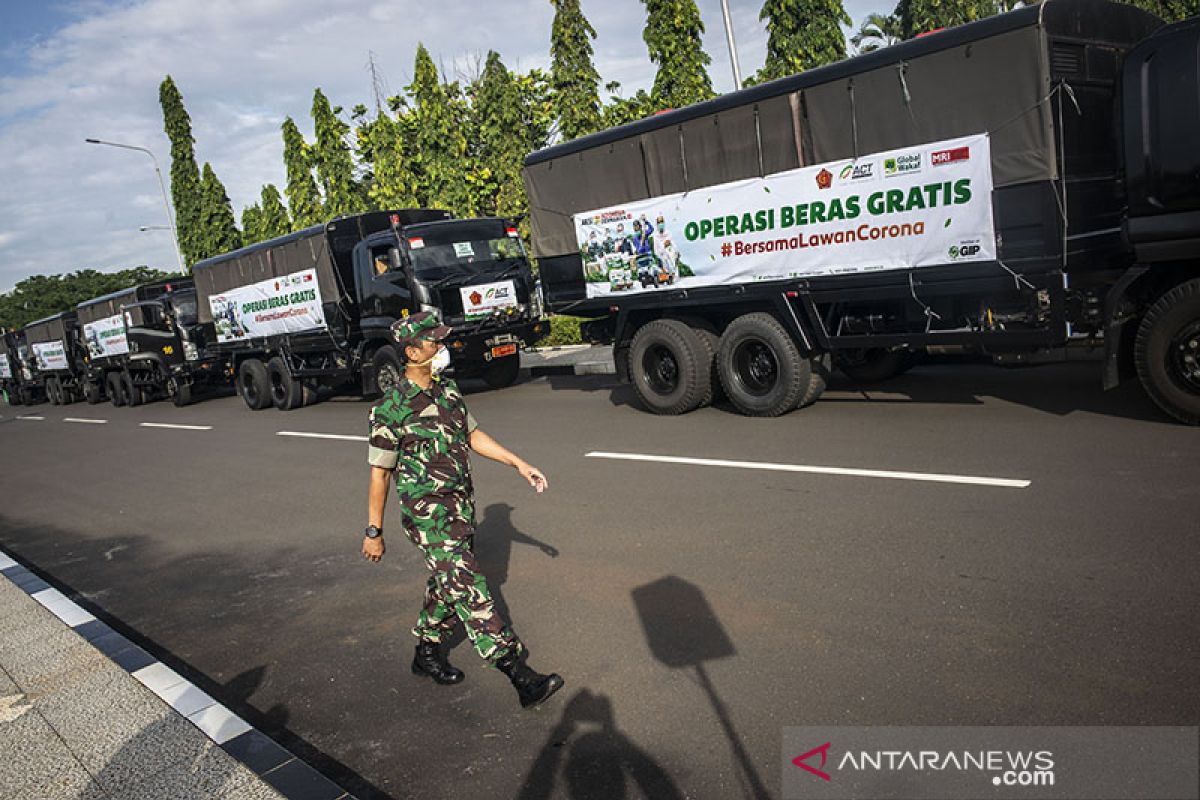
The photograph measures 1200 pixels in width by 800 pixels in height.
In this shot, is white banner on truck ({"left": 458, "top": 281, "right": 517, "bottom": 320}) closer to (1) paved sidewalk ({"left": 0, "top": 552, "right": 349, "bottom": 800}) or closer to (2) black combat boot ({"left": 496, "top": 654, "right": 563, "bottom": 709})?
(1) paved sidewalk ({"left": 0, "top": 552, "right": 349, "bottom": 800})

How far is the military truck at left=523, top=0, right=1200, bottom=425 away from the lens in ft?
22.9

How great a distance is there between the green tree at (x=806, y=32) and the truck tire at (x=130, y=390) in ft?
61.5

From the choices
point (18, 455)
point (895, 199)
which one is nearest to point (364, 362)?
point (18, 455)

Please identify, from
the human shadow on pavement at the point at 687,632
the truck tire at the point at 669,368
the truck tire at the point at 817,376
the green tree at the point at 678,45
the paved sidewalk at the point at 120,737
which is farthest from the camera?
the green tree at the point at 678,45

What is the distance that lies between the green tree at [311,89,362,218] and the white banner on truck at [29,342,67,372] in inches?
414

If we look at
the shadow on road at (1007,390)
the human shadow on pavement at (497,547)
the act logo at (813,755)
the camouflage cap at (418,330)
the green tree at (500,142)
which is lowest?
the shadow on road at (1007,390)

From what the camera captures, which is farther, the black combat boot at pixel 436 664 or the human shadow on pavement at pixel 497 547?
the human shadow on pavement at pixel 497 547

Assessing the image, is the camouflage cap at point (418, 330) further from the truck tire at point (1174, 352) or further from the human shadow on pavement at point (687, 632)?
the truck tire at point (1174, 352)

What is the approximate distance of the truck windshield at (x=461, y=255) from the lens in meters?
14.1

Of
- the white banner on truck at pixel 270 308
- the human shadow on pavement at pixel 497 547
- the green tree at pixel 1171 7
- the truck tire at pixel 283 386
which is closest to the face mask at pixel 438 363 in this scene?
the human shadow on pavement at pixel 497 547

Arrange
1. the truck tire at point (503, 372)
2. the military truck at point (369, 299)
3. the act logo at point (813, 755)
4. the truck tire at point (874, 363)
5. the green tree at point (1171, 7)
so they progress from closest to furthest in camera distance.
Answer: the act logo at point (813, 755) → the truck tire at point (874, 363) → the military truck at point (369, 299) → the truck tire at point (503, 372) → the green tree at point (1171, 7)

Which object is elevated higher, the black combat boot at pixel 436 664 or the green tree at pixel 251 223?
the green tree at pixel 251 223

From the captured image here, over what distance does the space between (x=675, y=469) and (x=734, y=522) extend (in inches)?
68.8

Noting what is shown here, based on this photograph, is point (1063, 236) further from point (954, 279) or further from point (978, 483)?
point (978, 483)
